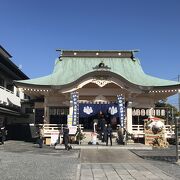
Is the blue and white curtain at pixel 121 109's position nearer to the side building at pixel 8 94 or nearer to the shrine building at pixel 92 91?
the shrine building at pixel 92 91

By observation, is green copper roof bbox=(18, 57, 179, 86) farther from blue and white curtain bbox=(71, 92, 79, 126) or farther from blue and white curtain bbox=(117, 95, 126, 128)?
blue and white curtain bbox=(117, 95, 126, 128)

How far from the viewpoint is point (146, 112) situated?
29344 mm

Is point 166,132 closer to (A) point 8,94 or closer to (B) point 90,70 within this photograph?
(B) point 90,70

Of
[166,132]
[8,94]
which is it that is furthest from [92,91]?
[8,94]

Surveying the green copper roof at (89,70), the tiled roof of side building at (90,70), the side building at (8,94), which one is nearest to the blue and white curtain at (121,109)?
the tiled roof of side building at (90,70)

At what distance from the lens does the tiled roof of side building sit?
28719 millimetres

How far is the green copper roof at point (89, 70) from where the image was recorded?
94.5ft

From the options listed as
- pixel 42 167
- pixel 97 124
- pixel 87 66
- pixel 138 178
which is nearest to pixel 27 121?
pixel 87 66

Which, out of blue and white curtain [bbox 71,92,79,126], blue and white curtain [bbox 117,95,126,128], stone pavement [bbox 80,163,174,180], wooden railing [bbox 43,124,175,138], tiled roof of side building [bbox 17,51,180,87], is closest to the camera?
stone pavement [bbox 80,163,174,180]

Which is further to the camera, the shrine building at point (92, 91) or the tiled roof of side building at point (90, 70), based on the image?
the tiled roof of side building at point (90, 70)

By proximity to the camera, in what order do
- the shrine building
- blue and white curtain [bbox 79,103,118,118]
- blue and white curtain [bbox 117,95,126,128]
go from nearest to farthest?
blue and white curtain [bbox 117,95,126,128] < the shrine building < blue and white curtain [bbox 79,103,118,118]

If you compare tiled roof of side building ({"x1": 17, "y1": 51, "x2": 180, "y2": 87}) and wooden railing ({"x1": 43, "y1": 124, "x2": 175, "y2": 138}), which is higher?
tiled roof of side building ({"x1": 17, "y1": 51, "x2": 180, "y2": 87})

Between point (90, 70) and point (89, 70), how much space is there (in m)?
0.94

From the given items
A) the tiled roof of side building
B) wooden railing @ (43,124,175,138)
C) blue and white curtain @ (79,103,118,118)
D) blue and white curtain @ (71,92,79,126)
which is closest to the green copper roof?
the tiled roof of side building
